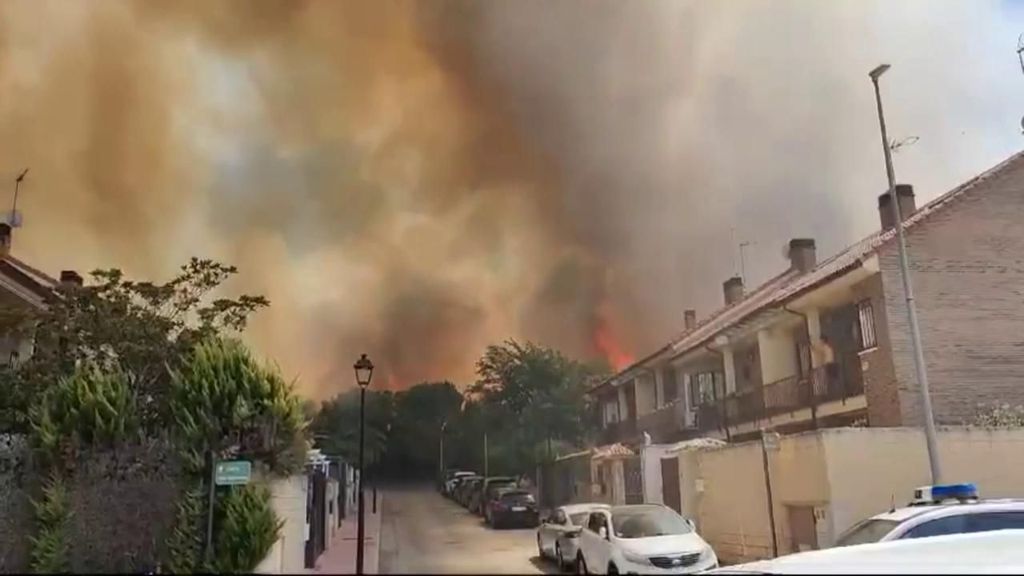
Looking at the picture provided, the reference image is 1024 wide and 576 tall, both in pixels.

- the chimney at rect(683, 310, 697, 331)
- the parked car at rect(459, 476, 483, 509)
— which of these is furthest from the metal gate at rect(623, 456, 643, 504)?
the chimney at rect(683, 310, 697, 331)

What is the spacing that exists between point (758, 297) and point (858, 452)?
214cm

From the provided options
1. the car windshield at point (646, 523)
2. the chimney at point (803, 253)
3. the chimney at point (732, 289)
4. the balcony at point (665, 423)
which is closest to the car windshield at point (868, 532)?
the car windshield at point (646, 523)

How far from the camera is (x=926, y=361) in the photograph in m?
7.02

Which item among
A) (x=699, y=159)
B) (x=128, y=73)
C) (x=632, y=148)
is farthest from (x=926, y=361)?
(x=128, y=73)

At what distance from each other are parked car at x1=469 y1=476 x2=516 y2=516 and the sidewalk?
60cm

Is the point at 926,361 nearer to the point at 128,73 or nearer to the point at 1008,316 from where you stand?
the point at 1008,316

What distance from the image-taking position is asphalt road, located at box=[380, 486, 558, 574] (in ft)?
10.6

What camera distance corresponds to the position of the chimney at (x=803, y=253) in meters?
7.84

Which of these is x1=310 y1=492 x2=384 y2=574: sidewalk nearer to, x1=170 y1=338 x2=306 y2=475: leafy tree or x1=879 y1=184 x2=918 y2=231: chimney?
x1=170 y1=338 x2=306 y2=475: leafy tree

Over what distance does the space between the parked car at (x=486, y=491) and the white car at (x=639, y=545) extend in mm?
734

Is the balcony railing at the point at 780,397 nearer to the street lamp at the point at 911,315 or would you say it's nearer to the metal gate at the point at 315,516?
the street lamp at the point at 911,315

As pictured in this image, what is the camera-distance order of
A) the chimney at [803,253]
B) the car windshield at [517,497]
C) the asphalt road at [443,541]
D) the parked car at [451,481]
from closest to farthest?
1. the asphalt road at [443,541]
2. the parked car at [451,481]
3. the car windshield at [517,497]
4. the chimney at [803,253]

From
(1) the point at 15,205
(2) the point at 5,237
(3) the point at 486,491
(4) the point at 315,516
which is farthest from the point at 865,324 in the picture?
(2) the point at 5,237

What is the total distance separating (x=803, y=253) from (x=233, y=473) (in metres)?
5.76
